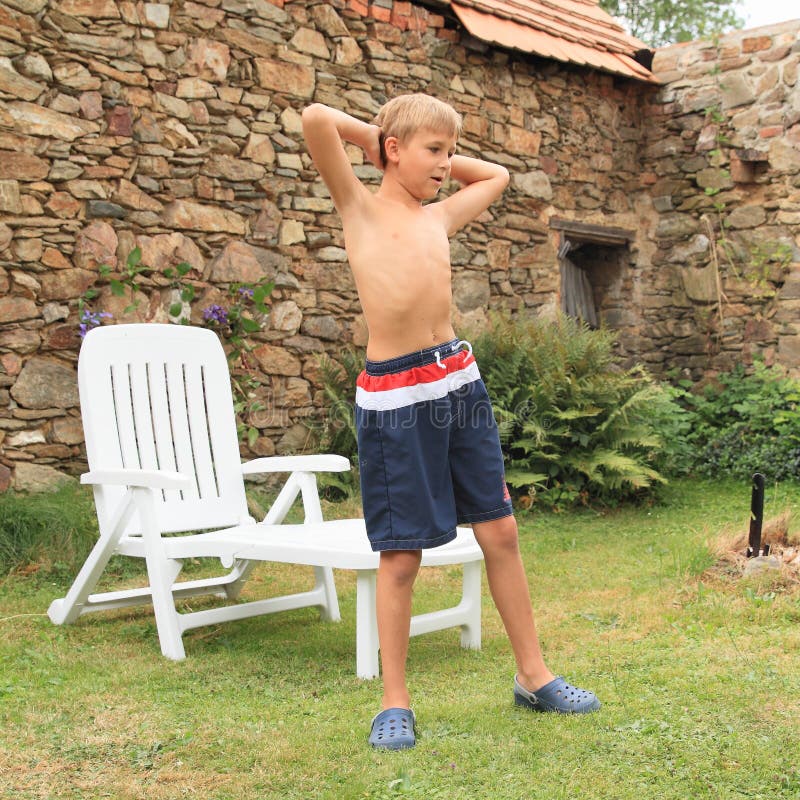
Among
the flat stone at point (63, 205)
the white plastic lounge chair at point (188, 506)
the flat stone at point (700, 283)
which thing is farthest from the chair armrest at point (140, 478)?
the flat stone at point (700, 283)

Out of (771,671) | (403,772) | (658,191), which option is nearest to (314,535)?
(403,772)

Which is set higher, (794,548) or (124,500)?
(124,500)

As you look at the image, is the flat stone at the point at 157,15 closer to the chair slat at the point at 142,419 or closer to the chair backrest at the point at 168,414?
the chair backrest at the point at 168,414

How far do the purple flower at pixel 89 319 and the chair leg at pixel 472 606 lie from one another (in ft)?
9.19

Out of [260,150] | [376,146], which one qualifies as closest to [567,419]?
[260,150]

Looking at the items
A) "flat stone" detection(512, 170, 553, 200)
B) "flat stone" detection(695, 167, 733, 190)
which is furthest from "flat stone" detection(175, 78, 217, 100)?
"flat stone" detection(695, 167, 733, 190)

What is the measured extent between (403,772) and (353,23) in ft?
18.4

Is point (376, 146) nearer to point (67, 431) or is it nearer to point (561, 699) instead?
point (561, 699)

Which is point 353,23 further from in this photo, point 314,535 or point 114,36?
point 314,535

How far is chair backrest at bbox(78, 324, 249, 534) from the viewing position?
12.8 ft

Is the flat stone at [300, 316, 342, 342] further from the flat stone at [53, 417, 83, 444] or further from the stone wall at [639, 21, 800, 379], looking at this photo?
the stone wall at [639, 21, 800, 379]

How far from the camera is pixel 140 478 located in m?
3.39

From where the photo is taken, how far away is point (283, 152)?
6312 mm

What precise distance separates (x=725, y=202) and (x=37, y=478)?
633 cm
